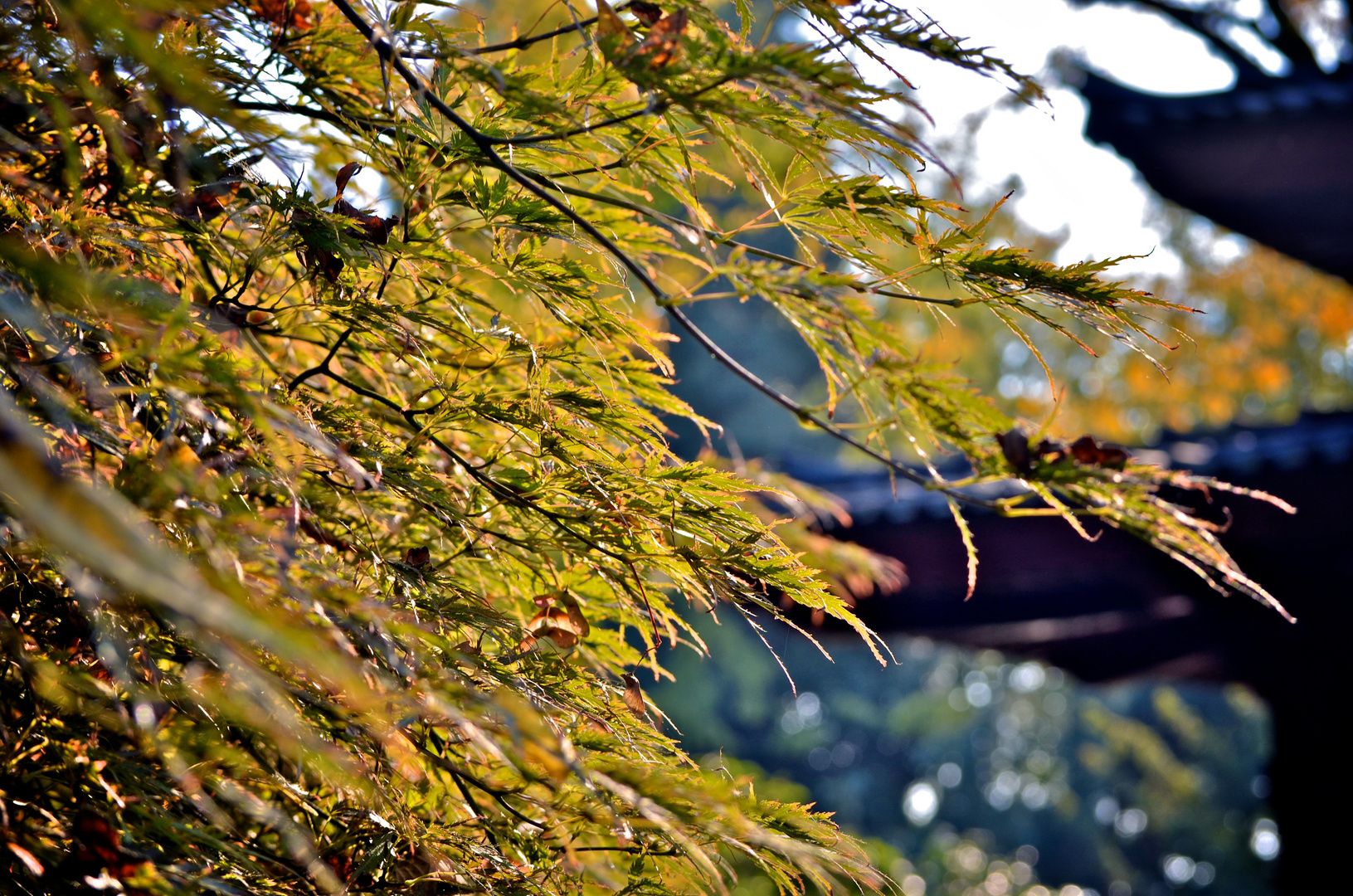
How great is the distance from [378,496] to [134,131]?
1.54ft

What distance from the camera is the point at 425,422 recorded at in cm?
93

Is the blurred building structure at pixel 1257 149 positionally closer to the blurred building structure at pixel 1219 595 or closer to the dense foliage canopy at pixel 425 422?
the blurred building structure at pixel 1219 595

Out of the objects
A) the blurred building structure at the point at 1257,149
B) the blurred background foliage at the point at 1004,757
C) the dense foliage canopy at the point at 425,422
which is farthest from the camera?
the blurred background foliage at the point at 1004,757

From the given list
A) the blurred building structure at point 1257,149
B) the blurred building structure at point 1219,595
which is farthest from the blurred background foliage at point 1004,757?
the blurred building structure at point 1257,149

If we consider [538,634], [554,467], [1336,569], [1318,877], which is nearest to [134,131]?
[554,467]

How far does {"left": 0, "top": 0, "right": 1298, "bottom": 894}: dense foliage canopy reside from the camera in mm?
664

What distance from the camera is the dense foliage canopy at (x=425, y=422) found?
2.18 ft

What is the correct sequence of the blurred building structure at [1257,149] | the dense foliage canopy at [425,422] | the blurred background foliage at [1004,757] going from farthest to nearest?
the blurred background foliage at [1004,757] → the blurred building structure at [1257,149] → the dense foliage canopy at [425,422]

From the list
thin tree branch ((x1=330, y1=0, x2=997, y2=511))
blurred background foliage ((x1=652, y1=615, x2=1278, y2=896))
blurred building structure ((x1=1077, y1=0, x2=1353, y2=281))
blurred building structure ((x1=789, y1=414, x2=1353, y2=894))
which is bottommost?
blurred background foliage ((x1=652, y1=615, x2=1278, y2=896))

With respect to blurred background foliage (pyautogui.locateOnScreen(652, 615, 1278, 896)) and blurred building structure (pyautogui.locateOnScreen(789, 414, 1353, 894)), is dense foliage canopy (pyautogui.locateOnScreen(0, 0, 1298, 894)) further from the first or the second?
blurred background foliage (pyautogui.locateOnScreen(652, 615, 1278, 896))

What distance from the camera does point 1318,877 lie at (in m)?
2.69

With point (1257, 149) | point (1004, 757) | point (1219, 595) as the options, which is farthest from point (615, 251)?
point (1004, 757)

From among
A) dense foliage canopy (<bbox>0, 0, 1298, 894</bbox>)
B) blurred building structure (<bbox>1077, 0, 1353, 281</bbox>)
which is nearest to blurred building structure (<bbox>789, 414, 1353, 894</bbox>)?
blurred building structure (<bbox>1077, 0, 1353, 281</bbox>)

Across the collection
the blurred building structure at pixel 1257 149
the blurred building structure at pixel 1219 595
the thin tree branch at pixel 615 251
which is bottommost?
the blurred building structure at pixel 1219 595
